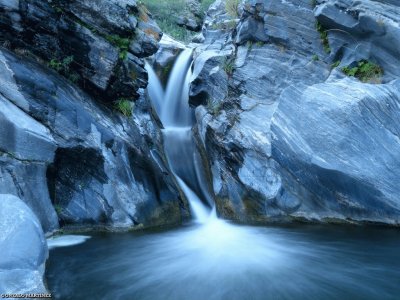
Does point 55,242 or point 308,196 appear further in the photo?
point 308,196

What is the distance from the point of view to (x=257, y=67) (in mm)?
10898

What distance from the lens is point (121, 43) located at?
9617mm

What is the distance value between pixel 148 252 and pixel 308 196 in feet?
12.9

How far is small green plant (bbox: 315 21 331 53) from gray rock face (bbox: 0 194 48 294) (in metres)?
8.41

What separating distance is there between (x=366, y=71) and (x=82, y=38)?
6982mm

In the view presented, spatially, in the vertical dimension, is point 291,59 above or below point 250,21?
below

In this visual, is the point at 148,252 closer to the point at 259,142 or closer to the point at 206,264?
the point at 206,264

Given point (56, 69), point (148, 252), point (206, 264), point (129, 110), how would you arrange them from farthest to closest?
point (129, 110) < point (56, 69) < point (148, 252) < point (206, 264)

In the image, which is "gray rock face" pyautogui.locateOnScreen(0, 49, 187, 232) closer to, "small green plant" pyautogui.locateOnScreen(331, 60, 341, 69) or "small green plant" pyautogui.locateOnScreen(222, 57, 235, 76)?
"small green plant" pyautogui.locateOnScreen(222, 57, 235, 76)

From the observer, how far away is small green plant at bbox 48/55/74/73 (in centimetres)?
905

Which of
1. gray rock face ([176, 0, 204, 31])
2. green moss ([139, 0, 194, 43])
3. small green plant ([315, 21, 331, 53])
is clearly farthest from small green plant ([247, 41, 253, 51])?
gray rock face ([176, 0, 204, 31])

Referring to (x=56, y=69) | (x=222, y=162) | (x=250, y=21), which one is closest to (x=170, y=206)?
(x=222, y=162)

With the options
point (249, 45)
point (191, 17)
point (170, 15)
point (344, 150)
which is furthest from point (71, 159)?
point (191, 17)

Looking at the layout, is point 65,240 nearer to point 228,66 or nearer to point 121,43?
point 121,43
